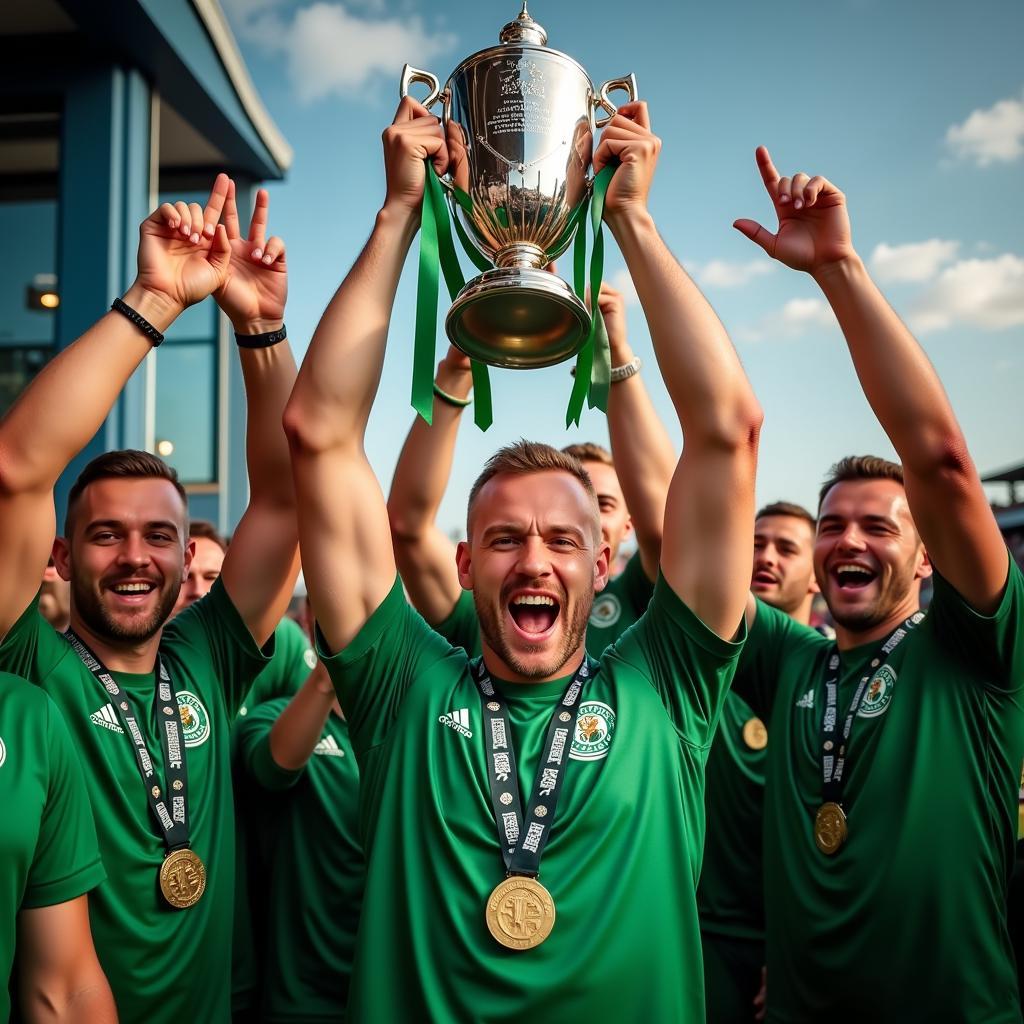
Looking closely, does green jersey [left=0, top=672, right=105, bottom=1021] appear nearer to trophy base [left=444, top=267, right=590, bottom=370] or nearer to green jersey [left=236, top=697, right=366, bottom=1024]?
green jersey [left=236, top=697, right=366, bottom=1024]

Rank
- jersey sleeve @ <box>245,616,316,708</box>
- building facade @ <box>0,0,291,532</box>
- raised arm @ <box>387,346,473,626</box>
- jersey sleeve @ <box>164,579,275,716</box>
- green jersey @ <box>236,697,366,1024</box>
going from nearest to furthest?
jersey sleeve @ <box>164,579,275,716</box>
green jersey @ <box>236,697,366,1024</box>
raised arm @ <box>387,346,473,626</box>
jersey sleeve @ <box>245,616,316,708</box>
building facade @ <box>0,0,291,532</box>

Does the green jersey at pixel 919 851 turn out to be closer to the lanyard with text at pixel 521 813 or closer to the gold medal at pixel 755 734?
the gold medal at pixel 755 734

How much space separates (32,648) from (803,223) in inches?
87.7

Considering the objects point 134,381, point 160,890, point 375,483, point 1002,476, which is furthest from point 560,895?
point 1002,476

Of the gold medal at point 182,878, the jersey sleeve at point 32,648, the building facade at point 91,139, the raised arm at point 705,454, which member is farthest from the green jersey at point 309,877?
the building facade at point 91,139

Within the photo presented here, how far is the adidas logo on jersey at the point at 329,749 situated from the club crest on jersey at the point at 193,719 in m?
0.71

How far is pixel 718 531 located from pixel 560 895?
0.82 metres

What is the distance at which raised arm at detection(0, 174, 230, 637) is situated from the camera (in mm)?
2322

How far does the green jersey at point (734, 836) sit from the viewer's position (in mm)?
3498

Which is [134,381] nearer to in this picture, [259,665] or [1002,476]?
[259,665]

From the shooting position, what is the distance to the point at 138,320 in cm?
252

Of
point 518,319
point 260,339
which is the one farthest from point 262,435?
point 518,319

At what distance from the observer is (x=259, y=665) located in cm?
302

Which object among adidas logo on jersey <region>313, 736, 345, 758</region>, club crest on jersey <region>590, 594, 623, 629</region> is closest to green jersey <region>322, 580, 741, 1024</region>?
adidas logo on jersey <region>313, 736, 345, 758</region>
